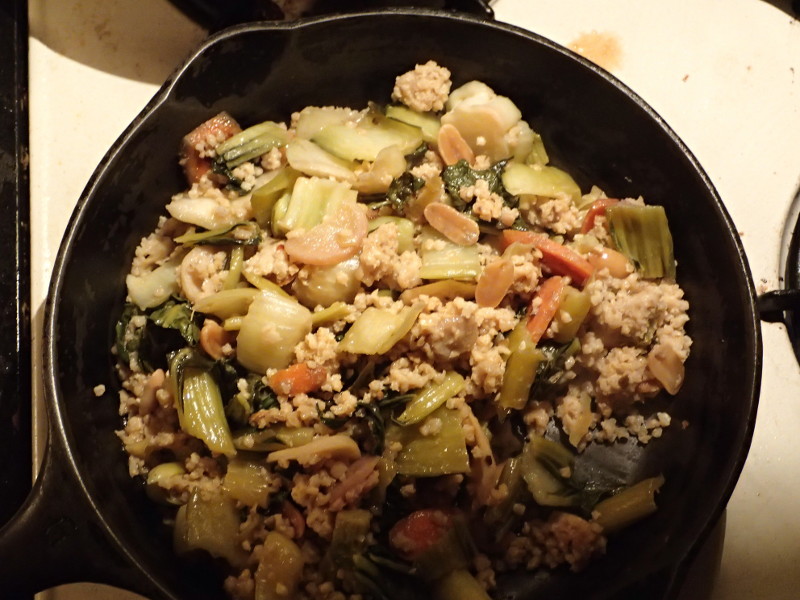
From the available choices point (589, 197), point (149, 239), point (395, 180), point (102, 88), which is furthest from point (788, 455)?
point (102, 88)

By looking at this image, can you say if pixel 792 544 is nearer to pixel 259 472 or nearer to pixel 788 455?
pixel 788 455

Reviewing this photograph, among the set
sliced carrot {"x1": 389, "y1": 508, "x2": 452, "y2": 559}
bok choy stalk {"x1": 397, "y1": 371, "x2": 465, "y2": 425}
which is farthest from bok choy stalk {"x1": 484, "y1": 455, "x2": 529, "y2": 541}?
bok choy stalk {"x1": 397, "y1": 371, "x2": 465, "y2": 425}

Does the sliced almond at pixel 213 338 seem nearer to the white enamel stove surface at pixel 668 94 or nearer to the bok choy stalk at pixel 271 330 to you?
the bok choy stalk at pixel 271 330

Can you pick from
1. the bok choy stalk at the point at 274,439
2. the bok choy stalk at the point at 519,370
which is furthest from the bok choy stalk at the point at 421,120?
the bok choy stalk at the point at 274,439

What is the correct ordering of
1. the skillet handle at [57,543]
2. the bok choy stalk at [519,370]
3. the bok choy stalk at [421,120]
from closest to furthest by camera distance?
the skillet handle at [57,543] → the bok choy stalk at [519,370] → the bok choy stalk at [421,120]

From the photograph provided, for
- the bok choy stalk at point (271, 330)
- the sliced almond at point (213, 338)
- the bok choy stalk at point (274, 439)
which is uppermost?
Answer: the bok choy stalk at point (271, 330)

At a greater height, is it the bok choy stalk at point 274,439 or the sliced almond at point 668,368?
the sliced almond at point 668,368

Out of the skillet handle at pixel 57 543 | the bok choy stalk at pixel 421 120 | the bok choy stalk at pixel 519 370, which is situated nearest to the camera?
the skillet handle at pixel 57 543

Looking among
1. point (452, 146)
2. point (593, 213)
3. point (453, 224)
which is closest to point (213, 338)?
point (453, 224)
